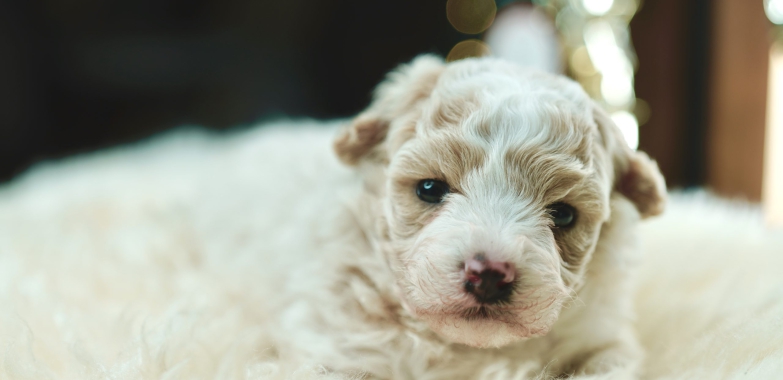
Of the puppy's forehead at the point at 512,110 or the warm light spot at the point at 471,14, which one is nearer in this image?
the puppy's forehead at the point at 512,110

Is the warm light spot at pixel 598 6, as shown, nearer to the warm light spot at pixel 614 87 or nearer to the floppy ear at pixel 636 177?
the warm light spot at pixel 614 87

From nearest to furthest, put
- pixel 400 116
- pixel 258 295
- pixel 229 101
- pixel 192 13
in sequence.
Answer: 1. pixel 400 116
2. pixel 258 295
3. pixel 192 13
4. pixel 229 101

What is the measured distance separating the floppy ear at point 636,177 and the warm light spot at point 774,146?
128cm

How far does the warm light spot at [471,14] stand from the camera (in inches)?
104

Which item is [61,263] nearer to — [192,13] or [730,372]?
[730,372]

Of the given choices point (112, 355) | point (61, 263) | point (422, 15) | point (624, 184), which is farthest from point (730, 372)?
point (422, 15)

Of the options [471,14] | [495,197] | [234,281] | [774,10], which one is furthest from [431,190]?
[471,14]

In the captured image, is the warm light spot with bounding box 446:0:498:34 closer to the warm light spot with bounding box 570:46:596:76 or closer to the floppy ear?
the warm light spot with bounding box 570:46:596:76

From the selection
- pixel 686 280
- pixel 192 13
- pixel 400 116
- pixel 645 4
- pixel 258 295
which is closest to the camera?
pixel 400 116

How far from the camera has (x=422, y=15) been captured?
9.57ft

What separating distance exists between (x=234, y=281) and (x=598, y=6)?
5.71 feet

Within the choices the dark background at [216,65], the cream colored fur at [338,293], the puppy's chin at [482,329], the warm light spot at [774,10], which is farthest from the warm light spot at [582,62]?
the puppy's chin at [482,329]

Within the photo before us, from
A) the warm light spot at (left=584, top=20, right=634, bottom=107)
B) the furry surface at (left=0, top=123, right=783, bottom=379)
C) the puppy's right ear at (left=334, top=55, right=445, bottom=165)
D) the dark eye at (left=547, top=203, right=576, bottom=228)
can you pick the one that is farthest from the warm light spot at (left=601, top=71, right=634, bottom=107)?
the dark eye at (left=547, top=203, right=576, bottom=228)

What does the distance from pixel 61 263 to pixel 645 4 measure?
7.49ft
